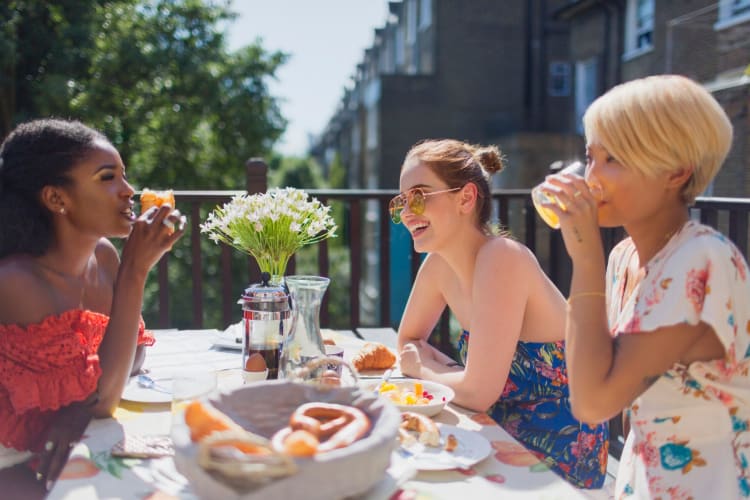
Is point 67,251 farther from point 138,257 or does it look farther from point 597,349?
point 597,349

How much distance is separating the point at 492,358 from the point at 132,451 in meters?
0.88

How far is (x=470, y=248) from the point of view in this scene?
2066 mm

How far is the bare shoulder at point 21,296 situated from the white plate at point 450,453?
2.99ft

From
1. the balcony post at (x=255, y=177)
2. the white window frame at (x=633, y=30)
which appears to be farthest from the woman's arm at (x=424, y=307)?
the white window frame at (x=633, y=30)

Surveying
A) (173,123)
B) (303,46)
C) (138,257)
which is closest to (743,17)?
(303,46)

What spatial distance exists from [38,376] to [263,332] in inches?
19.9

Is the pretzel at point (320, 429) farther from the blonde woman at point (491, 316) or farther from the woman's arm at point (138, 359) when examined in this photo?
the woman's arm at point (138, 359)

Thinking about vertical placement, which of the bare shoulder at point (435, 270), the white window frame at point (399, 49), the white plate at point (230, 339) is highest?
the white window frame at point (399, 49)

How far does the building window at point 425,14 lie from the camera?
64.7ft

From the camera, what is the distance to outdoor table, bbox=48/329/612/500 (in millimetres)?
1106

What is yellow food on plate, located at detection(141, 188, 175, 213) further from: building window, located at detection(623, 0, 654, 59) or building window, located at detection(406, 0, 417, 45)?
building window, located at detection(406, 0, 417, 45)

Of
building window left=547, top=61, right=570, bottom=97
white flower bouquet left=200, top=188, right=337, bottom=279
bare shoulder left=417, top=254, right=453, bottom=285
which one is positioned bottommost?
bare shoulder left=417, top=254, right=453, bottom=285

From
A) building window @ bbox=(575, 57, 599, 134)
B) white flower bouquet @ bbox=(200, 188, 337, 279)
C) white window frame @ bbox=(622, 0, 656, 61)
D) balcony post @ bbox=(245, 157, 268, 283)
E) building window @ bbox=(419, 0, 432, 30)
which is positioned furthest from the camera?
building window @ bbox=(419, 0, 432, 30)

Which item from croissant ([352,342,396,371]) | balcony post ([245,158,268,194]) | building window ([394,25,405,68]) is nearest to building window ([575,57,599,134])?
building window ([394,25,405,68])
